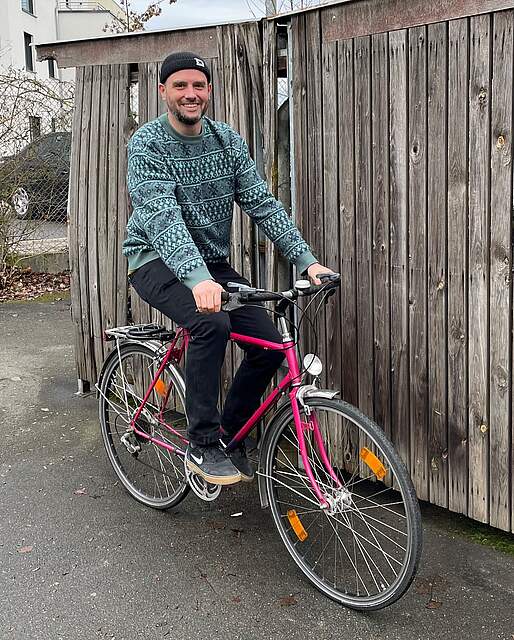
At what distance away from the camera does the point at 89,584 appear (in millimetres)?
3656

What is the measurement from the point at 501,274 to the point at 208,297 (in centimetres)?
124

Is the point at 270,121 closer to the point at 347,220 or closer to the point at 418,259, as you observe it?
the point at 347,220

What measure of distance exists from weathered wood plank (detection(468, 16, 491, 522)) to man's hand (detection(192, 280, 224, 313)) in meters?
1.13

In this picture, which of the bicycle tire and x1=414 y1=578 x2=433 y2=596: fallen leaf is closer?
x1=414 y1=578 x2=433 y2=596: fallen leaf

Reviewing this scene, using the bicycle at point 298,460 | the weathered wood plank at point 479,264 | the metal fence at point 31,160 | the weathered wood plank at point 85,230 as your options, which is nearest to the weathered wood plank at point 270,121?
the bicycle at point 298,460

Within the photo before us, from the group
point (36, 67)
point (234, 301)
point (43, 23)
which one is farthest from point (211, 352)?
point (43, 23)

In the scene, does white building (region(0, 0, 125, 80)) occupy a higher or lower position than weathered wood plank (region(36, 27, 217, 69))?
higher

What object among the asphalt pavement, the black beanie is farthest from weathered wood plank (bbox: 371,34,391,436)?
the black beanie

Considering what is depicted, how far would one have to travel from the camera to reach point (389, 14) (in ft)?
12.5

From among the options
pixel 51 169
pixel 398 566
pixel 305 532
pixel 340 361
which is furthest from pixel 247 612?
pixel 51 169

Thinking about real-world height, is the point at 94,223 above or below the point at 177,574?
above

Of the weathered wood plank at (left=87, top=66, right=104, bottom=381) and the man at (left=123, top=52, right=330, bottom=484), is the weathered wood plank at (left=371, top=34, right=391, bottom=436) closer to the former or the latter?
the man at (left=123, top=52, right=330, bottom=484)

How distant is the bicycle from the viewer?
3434 millimetres

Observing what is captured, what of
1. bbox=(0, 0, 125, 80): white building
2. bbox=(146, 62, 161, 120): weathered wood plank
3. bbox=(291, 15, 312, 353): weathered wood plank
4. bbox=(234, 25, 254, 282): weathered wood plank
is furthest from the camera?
bbox=(0, 0, 125, 80): white building
